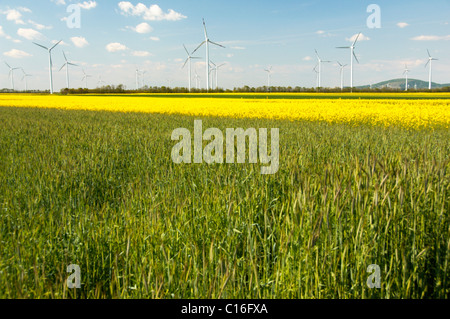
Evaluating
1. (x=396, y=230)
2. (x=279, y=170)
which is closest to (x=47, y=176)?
(x=279, y=170)

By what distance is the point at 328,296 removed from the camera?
2.78 meters

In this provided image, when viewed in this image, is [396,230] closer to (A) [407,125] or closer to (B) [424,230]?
(B) [424,230]

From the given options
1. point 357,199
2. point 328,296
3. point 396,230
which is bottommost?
point 328,296

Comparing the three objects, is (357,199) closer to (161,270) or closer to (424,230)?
(424,230)

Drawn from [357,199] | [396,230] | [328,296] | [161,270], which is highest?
[357,199]

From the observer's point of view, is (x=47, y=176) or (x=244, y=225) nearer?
(x=244, y=225)

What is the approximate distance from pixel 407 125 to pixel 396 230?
1605cm
